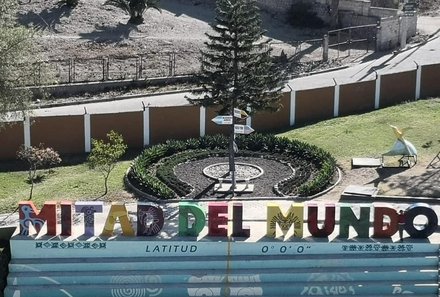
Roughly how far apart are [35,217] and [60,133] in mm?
10079

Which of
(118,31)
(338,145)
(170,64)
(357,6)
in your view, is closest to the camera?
(338,145)

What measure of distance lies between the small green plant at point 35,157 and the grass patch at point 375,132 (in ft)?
36.2

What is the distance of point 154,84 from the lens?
49.2 metres

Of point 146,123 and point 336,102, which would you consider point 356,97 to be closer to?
point 336,102

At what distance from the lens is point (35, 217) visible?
29.0m

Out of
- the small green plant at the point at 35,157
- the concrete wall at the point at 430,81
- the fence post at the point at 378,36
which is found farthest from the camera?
the fence post at the point at 378,36

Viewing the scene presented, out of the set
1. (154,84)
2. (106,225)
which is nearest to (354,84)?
(154,84)

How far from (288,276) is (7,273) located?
900 centimetres

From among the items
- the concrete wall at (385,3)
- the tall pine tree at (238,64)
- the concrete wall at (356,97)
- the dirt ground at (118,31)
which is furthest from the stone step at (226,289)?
the concrete wall at (385,3)

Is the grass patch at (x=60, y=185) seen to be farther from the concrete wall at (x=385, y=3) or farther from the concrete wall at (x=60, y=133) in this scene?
the concrete wall at (x=385, y=3)

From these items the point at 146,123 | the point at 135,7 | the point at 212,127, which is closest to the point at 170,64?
the point at 135,7

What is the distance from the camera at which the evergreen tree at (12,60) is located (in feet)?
107

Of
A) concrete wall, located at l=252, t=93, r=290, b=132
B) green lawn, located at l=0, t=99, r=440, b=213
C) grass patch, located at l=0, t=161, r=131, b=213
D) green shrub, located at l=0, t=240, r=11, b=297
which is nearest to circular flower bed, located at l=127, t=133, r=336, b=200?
grass patch, located at l=0, t=161, r=131, b=213

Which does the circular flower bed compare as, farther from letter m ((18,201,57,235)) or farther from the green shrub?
the green shrub
